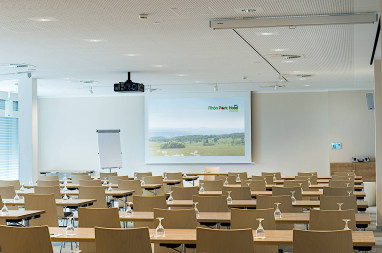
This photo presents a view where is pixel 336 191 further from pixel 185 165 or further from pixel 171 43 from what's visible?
pixel 185 165

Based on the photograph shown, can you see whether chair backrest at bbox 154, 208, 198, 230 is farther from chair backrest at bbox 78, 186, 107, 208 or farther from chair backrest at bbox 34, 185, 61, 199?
chair backrest at bbox 34, 185, 61, 199

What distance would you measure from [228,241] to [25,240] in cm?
174

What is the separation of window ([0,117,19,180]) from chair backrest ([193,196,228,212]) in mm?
13966

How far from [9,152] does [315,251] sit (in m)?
17.7

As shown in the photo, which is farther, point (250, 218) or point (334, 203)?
point (334, 203)

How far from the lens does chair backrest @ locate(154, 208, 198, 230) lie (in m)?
6.15

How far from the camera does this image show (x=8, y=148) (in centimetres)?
2073

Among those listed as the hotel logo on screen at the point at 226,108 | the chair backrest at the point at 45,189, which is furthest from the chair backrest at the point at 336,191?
the hotel logo on screen at the point at 226,108

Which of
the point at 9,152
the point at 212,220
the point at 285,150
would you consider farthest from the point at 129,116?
the point at 212,220

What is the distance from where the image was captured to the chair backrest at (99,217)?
646cm

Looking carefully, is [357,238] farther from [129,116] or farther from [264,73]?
[129,116]

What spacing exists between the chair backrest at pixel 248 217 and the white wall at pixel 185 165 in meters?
14.4

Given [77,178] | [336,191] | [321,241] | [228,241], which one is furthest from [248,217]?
[77,178]

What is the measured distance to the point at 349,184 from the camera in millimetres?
11070
